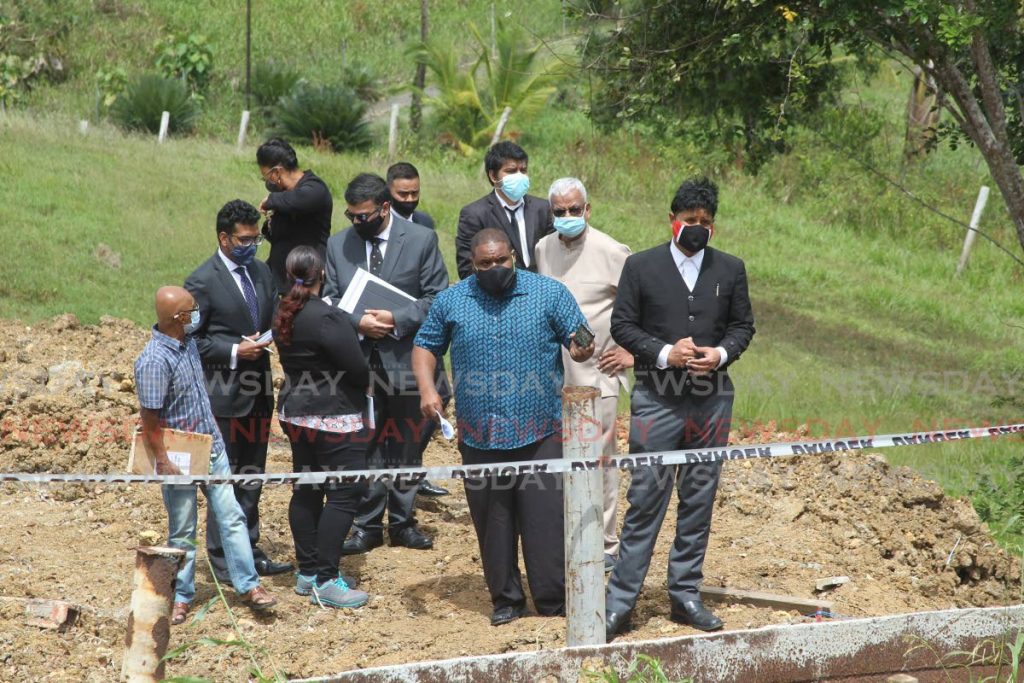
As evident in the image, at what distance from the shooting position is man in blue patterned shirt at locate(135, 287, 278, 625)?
18.2 feet

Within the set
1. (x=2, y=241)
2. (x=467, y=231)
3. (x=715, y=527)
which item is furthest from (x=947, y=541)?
(x=2, y=241)

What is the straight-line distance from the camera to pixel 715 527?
25.4ft

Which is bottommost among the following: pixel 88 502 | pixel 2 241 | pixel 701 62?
pixel 88 502

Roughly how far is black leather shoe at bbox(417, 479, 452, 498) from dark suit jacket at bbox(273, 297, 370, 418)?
1911 millimetres

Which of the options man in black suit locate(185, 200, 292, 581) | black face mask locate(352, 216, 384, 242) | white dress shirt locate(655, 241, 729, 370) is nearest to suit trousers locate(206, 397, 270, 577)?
man in black suit locate(185, 200, 292, 581)

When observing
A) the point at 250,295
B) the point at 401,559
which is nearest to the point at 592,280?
the point at 250,295

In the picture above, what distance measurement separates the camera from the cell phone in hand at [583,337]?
570 cm

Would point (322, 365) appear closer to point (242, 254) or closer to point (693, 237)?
point (242, 254)

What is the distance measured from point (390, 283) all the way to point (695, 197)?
1.80 m

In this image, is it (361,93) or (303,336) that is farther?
(361,93)

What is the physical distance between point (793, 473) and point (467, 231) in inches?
116

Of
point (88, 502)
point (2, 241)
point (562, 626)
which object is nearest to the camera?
point (562, 626)

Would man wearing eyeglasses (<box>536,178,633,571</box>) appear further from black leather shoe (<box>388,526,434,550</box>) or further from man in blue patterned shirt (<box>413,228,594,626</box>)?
black leather shoe (<box>388,526,434,550</box>)

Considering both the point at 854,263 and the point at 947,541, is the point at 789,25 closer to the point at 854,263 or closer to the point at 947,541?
the point at 947,541
